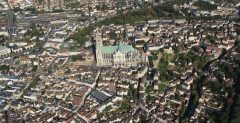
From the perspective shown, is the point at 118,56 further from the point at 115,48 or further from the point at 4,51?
the point at 4,51

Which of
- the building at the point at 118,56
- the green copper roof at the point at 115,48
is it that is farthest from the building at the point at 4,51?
the green copper roof at the point at 115,48

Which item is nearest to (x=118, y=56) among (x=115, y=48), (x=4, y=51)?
(x=115, y=48)

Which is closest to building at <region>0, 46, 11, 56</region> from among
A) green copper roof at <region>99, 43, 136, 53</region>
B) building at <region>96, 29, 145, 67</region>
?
building at <region>96, 29, 145, 67</region>

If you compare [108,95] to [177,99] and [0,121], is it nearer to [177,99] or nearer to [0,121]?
[177,99]

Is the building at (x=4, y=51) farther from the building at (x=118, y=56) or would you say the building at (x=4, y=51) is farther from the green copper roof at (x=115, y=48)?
the green copper roof at (x=115, y=48)

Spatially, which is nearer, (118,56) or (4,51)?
(118,56)

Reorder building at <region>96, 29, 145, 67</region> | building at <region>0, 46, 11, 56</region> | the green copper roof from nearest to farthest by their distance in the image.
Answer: building at <region>96, 29, 145, 67</region>, the green copper roof, building at <region>0, 46, 11, 56</region>

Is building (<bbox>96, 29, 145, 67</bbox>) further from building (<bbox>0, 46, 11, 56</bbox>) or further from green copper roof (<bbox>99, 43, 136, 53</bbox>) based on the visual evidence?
building (<bbox>0, 46, 11, 56</bbox>)

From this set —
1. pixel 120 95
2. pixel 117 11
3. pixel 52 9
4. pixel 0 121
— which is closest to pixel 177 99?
pixel 120 95
